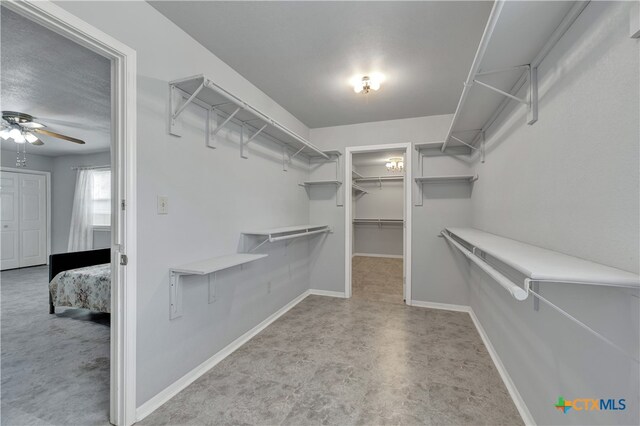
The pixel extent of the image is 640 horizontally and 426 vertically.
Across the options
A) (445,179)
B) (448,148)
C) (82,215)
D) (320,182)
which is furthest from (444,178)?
(82,215)

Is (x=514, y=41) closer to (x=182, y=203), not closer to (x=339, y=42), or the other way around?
(x=339, y=42)

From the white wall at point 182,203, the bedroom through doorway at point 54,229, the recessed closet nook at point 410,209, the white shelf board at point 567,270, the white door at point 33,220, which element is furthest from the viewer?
the white door at point 33,220

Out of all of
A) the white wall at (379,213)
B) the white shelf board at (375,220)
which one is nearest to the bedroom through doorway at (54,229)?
the white shelf board at (375,220)

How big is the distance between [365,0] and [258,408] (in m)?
2.60

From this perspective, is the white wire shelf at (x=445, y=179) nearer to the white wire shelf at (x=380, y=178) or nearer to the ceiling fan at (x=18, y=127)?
the white wire shelf at (x=380, y=178)

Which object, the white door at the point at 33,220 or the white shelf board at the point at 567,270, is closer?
the white shelf board at the point at 567,270

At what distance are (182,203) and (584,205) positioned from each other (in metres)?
2.20

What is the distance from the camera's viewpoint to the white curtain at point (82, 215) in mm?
5742

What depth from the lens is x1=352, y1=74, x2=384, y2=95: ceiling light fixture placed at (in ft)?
8.15

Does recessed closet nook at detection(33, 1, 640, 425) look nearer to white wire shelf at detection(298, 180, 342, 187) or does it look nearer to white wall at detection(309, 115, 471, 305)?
white wall at detection(309, 115, 471, 305)

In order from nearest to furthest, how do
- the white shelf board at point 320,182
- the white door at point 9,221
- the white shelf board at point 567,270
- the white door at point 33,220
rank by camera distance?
the white shelf board at point 567,270 < the white shelf board at point 320,182 < the white door at point 9,221 < the white door at point 33,220

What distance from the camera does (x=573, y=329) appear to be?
1102 millimetres

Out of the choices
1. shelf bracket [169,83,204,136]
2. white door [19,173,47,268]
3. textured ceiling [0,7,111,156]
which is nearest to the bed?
textured ceiling [0,7,111,156]

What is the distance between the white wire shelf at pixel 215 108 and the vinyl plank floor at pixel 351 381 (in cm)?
179
